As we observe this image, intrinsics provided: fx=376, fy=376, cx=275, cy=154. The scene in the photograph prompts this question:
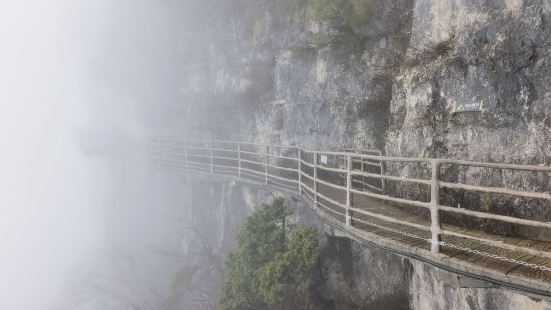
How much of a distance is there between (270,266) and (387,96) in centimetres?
501

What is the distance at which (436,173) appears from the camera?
412cm

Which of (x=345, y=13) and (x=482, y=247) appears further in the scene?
(x=345, y=13)

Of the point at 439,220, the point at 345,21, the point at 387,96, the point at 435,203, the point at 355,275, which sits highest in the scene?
the point at 345,21

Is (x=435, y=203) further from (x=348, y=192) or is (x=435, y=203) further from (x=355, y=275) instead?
(x=355, y=275)

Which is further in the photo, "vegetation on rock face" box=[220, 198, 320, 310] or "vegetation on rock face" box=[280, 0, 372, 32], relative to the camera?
"vegetation on rock face" box=[280, 0, 372, 32]

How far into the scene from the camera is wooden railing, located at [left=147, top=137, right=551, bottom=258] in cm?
369

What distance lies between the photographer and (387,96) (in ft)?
Result: 30.8

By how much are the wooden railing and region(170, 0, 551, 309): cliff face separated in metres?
0.57

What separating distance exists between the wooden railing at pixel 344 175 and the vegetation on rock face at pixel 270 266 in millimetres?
1076

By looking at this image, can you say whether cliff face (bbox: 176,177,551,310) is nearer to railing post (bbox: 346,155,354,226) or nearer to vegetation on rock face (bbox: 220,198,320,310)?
vegetation on rock face (bbox: 220,198,320,310)

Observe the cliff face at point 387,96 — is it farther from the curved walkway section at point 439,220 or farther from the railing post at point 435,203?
the railing post at point 435,203

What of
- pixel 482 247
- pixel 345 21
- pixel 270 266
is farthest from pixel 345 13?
pixel 482 247

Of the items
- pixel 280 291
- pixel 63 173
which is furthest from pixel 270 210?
pixel 63 173

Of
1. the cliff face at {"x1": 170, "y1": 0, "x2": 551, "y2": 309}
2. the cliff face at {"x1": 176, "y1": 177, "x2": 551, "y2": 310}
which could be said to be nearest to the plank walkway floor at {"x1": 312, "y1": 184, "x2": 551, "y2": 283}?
the cliff face at {"x1": 176, "y1": 177, "x2": 551, "y2": 310}
